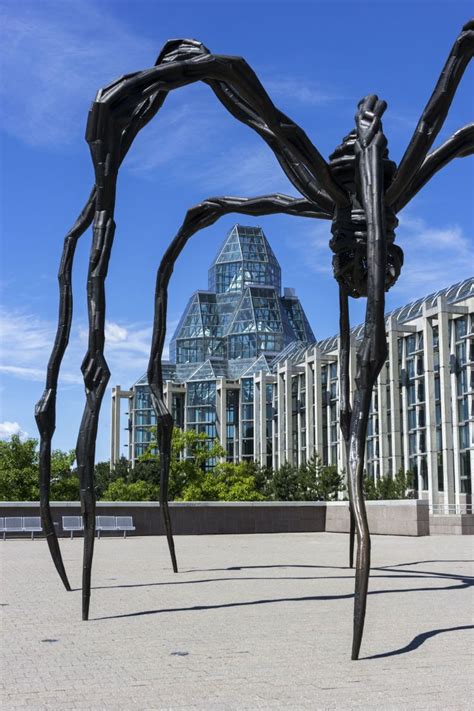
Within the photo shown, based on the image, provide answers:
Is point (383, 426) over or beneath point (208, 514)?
over

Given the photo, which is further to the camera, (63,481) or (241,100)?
(63,481)

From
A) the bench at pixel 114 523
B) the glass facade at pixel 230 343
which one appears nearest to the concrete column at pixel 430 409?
the glass facade at pixel 230 343

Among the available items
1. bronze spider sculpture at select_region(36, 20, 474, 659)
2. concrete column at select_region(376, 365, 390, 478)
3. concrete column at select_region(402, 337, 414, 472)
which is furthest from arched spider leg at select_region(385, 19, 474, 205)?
concrete column at select_region(376, 365, 390, 478)

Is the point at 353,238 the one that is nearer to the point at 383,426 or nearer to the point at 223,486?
the point at 223,486

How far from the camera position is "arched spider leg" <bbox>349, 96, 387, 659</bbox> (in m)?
5.26

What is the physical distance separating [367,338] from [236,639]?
2.43 meters

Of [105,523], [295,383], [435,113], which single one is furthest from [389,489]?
[435,113]

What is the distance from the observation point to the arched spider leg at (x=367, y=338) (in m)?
5.26

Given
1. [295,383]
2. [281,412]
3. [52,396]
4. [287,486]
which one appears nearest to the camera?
[52,396]

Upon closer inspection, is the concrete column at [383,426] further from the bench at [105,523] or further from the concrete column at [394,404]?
the bench at [105,523]

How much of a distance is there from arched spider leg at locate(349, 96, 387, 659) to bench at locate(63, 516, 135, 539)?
1356 centimetres

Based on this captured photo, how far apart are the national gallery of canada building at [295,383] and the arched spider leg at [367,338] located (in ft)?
126

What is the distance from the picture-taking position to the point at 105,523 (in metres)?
18.9

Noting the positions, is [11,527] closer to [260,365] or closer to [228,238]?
[260,365]
